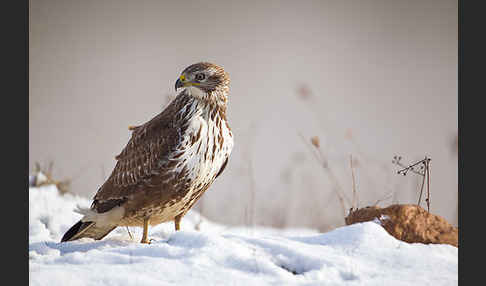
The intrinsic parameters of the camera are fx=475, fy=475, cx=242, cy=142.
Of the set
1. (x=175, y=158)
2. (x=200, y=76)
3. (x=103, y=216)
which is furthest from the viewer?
(x=103, y=216)

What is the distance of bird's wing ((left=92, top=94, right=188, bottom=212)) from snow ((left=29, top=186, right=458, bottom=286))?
423 millimetres

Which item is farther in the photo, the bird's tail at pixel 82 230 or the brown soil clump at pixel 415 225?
the bird's tail at pixel 82 230

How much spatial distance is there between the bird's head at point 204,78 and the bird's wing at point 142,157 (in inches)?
8.2

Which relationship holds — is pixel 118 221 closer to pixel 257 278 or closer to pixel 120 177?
pixel 120 177

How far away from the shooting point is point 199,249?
2.90 meters

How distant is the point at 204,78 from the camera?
11.7ft

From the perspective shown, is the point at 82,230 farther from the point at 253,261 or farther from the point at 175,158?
the point at 253,261

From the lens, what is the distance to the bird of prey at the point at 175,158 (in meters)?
3.47

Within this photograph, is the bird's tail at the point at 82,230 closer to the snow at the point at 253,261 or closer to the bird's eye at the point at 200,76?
the snow at the point at 253,261

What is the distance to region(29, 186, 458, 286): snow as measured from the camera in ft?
8.54

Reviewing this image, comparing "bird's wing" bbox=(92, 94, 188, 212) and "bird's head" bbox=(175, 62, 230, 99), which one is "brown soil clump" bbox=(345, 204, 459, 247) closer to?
"bird's head" bbox=(175, 62, 230, 99)

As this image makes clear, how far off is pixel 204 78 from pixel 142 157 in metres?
0.76

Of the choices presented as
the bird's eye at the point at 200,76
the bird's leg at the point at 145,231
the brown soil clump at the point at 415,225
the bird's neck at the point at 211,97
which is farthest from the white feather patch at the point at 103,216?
the brown soil clump at the point at 415,225

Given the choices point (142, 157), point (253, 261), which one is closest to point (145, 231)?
point (142, 157)
